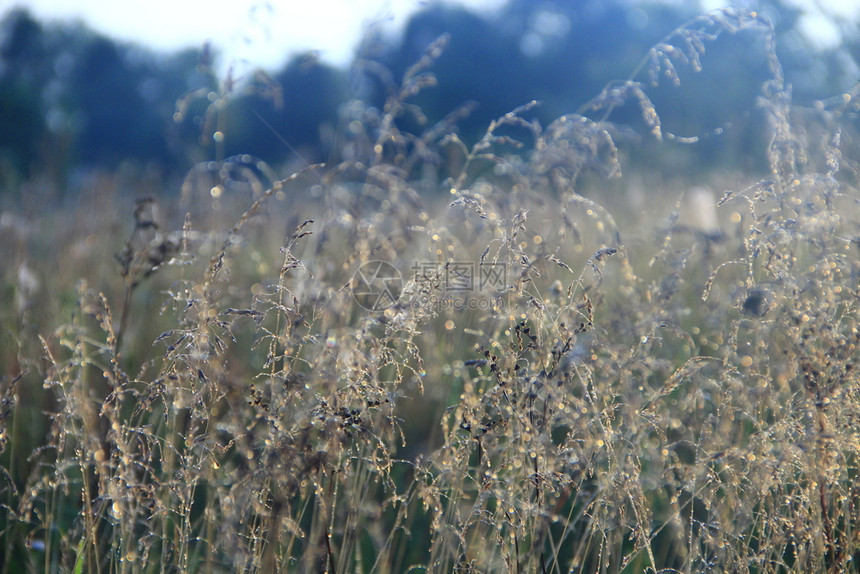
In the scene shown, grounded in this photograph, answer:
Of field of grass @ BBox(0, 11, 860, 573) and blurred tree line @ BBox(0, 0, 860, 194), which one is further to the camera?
blurred tree line @ BBox(0, 0, 860, 194)

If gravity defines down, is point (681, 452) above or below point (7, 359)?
below

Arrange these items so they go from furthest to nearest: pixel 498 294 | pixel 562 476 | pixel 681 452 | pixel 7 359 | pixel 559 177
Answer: pixel 7 359
pixel 681 452
pixel 559 177
pixel 498 294
pixel 562 476

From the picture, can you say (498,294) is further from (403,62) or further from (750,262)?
(403,62)

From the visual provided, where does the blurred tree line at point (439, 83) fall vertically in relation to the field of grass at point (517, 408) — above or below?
above

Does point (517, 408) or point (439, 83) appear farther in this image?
point (439, 83)

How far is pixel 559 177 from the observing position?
1.99m

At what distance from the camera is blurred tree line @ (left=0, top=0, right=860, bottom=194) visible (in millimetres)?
15133

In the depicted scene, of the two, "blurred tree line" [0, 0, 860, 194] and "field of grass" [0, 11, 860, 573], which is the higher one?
"blurred tree line" [0, 0, 860, 194]

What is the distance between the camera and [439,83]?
65.2 feet

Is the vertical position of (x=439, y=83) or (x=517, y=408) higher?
(x=439, y=83)

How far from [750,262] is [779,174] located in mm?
338

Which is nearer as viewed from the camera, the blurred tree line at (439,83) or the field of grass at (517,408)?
the field of grass at (517,408)

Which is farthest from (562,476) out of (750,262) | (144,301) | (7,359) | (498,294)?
(144,301)

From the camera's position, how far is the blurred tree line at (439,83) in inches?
596
